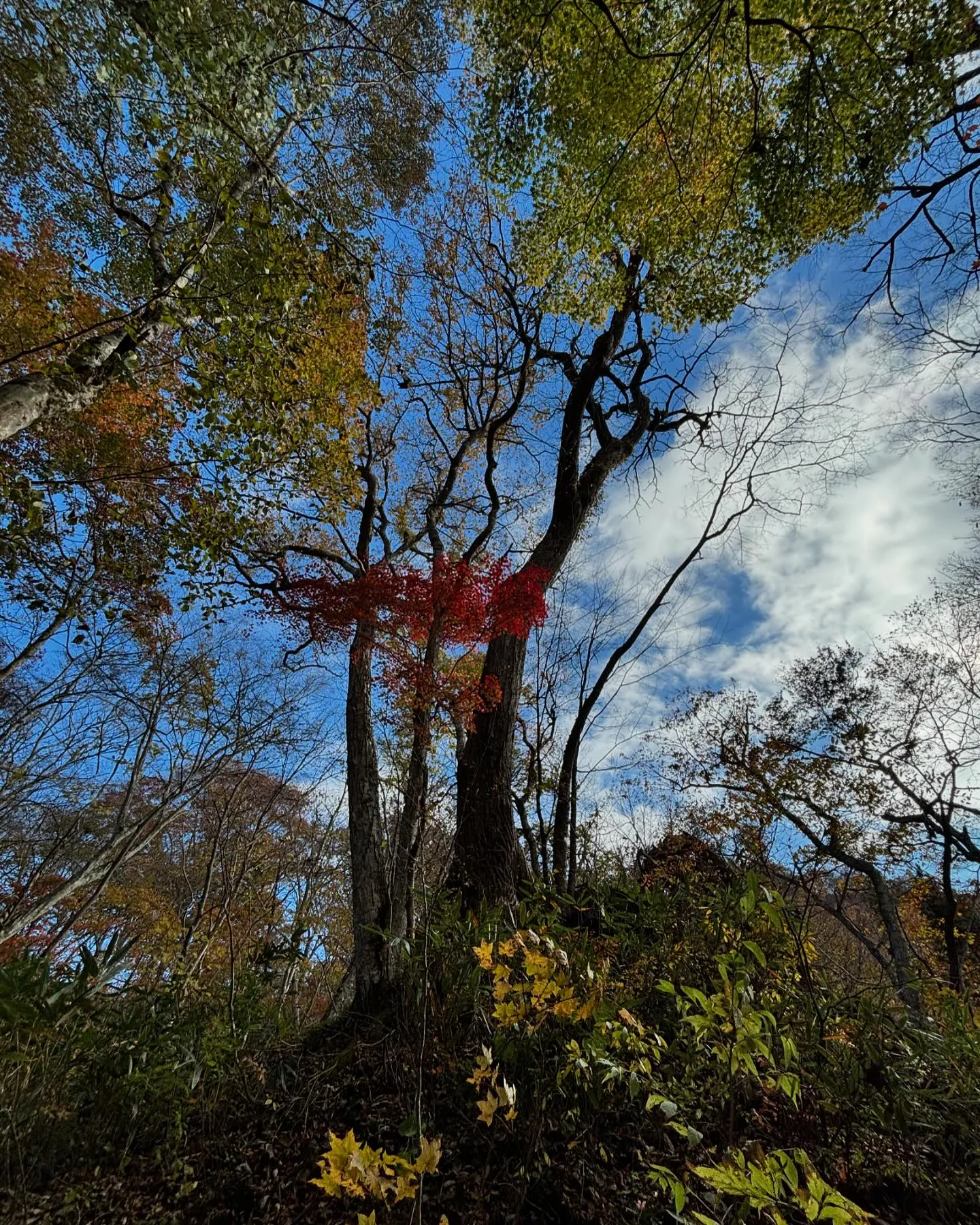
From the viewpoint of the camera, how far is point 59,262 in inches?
268

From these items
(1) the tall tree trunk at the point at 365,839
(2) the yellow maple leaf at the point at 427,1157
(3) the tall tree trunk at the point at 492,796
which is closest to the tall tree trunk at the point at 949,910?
(3) the tall tree trunk at the point at 492,796

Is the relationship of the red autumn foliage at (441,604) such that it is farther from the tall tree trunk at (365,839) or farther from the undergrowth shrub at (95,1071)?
the undergrowth shrub at (95,1071)

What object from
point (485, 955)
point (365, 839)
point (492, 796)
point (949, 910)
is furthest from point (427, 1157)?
point (949, 910)

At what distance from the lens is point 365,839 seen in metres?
4.27

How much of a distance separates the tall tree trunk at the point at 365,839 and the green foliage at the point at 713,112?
5.07 meters

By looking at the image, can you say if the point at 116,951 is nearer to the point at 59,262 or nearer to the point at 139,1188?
the point at 139,1188

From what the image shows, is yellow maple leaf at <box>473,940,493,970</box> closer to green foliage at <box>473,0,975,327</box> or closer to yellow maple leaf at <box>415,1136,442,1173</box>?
yellow maple leaf at <box>415,1136,442,1173</box>

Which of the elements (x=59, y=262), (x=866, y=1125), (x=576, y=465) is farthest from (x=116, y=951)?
(x=59, y=262)

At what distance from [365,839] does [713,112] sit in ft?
23.8

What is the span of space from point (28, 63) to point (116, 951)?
5.71 m

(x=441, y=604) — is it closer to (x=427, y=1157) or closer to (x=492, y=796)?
(x=492, y=796)

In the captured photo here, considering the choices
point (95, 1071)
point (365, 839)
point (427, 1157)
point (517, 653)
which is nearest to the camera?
point (427, 1157)

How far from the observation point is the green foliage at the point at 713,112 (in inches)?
136

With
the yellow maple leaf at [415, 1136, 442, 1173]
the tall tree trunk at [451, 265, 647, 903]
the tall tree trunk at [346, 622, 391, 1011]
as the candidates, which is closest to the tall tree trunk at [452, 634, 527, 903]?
the tall tree trunk at [451, 265, 647, 903]
